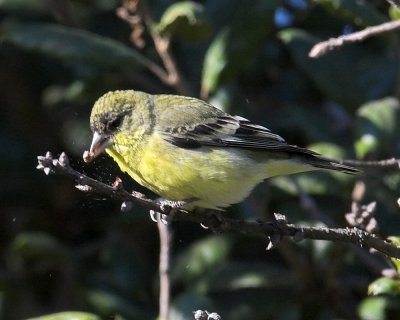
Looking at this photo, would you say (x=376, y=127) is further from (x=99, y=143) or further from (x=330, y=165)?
(x=99, y=143)

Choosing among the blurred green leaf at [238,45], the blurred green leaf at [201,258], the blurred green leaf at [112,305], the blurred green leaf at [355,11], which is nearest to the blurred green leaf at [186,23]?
the blurred green leaf at [238,45]

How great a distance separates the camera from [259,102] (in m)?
5.41

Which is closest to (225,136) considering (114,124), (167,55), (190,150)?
(190,150)

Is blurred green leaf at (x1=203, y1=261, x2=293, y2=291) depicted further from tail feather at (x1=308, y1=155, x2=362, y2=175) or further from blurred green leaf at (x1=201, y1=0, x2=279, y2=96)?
blurred green leaf at (x1=201, y1=0, x2=279, y2=96)

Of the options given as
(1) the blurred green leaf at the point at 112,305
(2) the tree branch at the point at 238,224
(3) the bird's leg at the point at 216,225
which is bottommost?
(2) the tree branch at the point at 238,224

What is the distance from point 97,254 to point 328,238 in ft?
7.46

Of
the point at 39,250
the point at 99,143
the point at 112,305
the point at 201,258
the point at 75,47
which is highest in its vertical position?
the point at 75,47

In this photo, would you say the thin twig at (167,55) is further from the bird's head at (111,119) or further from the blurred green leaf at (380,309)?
the blurred green leaf at (380,309)

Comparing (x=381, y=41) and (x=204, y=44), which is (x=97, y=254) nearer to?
(x=204, y=44)

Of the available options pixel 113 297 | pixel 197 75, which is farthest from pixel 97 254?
pixel 197 75

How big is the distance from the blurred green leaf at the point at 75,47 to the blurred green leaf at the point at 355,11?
37.5 inches

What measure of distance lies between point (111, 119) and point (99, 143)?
0.57 feet

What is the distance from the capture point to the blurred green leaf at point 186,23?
4.16m

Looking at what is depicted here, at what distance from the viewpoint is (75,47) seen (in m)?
4.34
